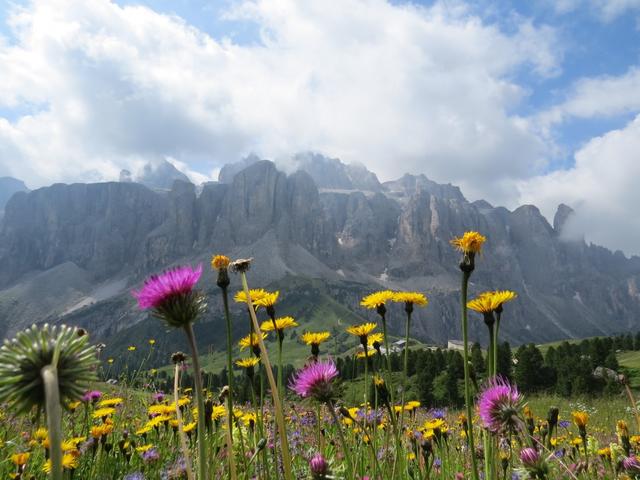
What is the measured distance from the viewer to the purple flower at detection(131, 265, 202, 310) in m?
1.93

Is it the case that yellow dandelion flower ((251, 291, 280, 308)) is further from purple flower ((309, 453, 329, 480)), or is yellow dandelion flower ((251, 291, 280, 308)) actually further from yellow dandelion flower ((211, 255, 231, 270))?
purple flower ((309, 453, 329, 480))

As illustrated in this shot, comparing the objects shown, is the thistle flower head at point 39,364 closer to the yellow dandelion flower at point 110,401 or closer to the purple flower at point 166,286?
the purple flower at point 166,286

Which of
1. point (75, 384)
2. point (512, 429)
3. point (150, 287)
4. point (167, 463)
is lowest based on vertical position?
point (167, 463)

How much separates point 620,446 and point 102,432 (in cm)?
487

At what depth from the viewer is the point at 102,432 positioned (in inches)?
177

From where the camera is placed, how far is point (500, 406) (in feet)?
8.14

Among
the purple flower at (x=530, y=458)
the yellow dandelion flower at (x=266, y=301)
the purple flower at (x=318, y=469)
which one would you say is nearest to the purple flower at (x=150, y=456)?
the yellow dandelion flower at (x=266, y=301)

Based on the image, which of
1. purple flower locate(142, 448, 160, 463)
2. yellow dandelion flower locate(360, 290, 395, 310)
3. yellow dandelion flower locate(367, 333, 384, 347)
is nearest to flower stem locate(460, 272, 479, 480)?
yellow dandelion flower locate(360, 290, 395, 310)

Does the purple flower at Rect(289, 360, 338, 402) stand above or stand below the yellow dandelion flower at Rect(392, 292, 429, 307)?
below

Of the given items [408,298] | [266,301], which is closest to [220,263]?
[266,301]

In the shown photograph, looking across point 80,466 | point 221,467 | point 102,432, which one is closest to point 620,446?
point 221,467

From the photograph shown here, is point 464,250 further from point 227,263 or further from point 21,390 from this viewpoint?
point 21,390

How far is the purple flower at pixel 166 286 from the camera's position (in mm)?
1931

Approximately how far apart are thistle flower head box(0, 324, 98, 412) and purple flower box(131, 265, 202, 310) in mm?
495
